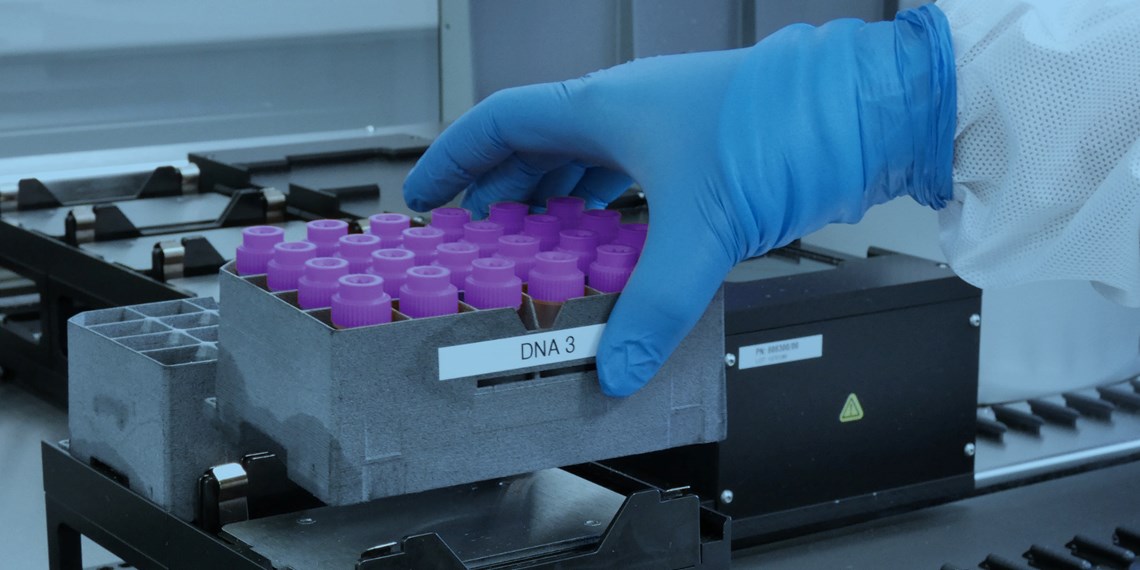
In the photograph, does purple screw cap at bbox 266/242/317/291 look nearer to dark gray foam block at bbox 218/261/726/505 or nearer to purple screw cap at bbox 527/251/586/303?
dark gray foam block at bbox 218/261/726/505

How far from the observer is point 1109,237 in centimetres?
92

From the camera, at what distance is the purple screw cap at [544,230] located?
0.81m

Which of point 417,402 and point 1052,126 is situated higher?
point 1052,126

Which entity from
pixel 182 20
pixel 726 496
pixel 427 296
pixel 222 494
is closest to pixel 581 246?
pixel 427 296

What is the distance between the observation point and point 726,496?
105 cm

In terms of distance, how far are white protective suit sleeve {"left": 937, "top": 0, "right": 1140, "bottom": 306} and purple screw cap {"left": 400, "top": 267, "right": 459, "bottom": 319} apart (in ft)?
1.30

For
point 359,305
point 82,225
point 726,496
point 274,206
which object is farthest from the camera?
point 274,206

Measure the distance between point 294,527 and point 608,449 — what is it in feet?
0.60

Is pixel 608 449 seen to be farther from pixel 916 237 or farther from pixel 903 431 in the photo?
pixel 916 237

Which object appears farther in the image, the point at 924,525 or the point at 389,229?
the point at 924,525

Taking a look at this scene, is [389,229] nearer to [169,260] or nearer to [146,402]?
[146,402]

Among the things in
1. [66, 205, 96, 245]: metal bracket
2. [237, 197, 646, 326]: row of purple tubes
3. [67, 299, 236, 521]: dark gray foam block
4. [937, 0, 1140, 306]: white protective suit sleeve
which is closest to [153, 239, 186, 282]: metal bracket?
[66, 205, 96, 245]: metal bracket

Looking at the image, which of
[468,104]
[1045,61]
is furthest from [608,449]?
[468,104]

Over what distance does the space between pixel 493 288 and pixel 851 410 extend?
1.62 feet
